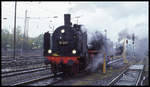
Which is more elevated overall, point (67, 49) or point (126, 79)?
point (67, 49)

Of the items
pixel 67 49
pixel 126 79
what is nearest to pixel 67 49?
pixel 67 49

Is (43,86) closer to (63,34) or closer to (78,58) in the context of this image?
(78,58)

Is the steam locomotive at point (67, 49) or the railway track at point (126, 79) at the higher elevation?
the steam locomotive at point (67, 49)

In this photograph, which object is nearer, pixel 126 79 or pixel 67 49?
pixel 67 49

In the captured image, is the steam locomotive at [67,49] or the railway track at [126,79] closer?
the railway track at [126,79]

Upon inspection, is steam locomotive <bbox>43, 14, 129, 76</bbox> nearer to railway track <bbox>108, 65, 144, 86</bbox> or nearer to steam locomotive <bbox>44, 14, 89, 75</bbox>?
steam locomotive <bbox>44, 14, 89, 75</bbox>

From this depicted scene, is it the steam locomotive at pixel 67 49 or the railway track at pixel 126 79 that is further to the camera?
the steam locomotive at pixel 67 49

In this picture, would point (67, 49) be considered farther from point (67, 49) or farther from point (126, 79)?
point (126, 79)

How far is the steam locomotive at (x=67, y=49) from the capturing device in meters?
12.7

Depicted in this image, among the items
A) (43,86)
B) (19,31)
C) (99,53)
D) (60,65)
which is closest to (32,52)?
(19,31)

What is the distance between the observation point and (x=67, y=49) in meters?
13.1

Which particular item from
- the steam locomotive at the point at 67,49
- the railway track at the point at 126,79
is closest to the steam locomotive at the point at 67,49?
the steam locomotive at the point at 67,49

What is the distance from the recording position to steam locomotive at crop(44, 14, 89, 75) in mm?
12703

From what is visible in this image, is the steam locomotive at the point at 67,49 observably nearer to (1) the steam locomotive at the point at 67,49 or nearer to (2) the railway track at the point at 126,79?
(1) the steam locomotive at the point at 67,49
